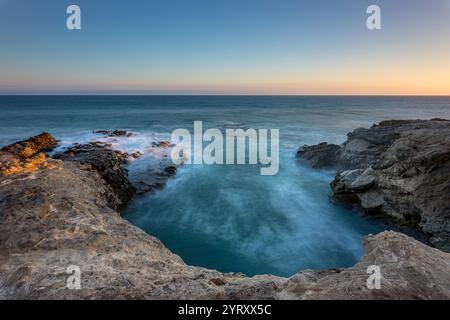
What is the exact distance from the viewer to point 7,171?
9.89 meters

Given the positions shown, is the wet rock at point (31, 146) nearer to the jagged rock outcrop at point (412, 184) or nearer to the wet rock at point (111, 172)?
the wet rock at point (111, 172)

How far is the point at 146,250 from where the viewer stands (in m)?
6.74

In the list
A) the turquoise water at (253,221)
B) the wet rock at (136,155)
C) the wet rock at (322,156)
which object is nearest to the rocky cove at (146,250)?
the turquoise water at (253,221)

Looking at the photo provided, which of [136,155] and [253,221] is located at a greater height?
[136,155]

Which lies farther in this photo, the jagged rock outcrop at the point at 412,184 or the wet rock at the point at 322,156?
the wet rock at the point at 322,156

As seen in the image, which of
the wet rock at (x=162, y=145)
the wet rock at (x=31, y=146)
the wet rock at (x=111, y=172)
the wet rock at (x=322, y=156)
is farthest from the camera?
the wet rock at (x=162, y=145)

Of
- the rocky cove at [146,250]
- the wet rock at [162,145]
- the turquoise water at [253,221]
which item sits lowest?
the turquoise water at [253,221]

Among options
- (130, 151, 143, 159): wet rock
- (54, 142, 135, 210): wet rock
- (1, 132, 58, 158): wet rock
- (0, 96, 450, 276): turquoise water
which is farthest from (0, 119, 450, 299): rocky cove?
(130, 151, 143, 159): wet rock

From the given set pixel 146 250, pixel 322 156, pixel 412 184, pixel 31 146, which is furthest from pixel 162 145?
pixel 146 250

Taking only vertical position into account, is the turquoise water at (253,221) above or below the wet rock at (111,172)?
below

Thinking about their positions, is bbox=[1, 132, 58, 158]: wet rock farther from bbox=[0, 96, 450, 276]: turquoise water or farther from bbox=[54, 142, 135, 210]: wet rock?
bbox=[0, 96, 450, 276]: turquoise water

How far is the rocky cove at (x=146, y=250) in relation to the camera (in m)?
4.57

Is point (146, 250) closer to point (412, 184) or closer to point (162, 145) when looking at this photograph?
point (412, 184)
